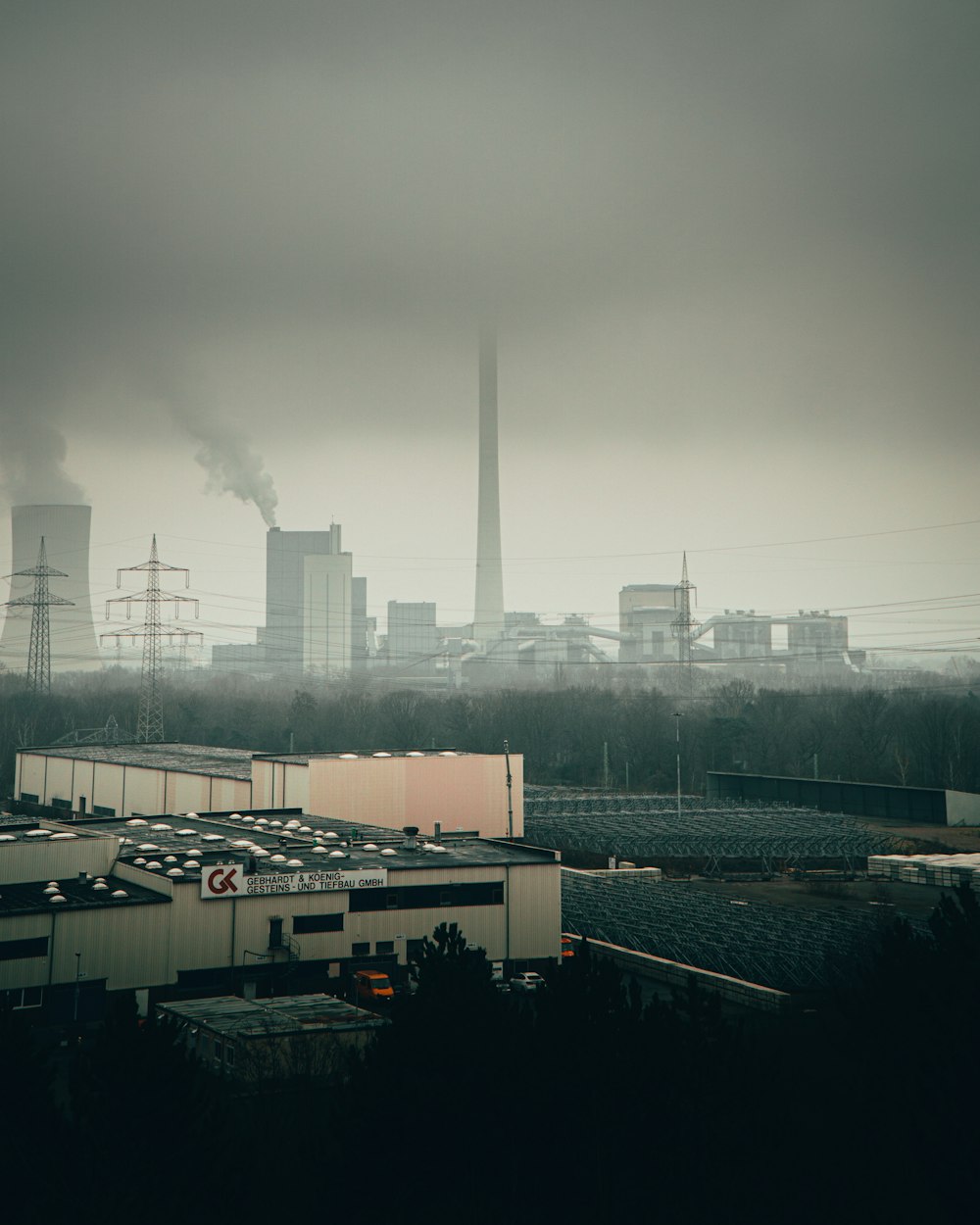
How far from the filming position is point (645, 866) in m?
21.4

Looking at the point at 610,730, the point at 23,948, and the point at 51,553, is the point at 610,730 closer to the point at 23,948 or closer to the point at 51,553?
the point at 23,948

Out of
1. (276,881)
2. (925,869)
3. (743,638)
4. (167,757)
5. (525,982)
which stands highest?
(743,638)

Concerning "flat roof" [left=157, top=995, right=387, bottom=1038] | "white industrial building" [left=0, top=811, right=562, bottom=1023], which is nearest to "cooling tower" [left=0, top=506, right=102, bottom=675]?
"white industrial building" [left=0, top=811, right=562, bottom=1023]

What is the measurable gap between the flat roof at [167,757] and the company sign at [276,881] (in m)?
9.19

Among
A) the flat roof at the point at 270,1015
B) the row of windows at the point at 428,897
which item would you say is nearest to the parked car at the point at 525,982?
the row of windows at the point at 428,897

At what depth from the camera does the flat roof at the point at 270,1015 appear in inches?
360

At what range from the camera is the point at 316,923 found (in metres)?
12.1

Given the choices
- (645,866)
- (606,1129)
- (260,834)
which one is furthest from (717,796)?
(606,1129)

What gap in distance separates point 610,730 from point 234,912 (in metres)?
29.5

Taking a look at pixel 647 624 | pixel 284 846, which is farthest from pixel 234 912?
pixel 647 624

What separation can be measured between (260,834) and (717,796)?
56.7 ft

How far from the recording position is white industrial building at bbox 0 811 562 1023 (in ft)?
35.4

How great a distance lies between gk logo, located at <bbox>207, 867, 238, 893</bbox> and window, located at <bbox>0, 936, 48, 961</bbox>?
1528mm

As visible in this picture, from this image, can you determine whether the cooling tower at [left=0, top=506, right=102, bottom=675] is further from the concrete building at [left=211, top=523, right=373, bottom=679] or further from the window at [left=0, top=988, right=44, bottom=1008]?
the window at [left=0, top=988, right=44, bottom=1008]
